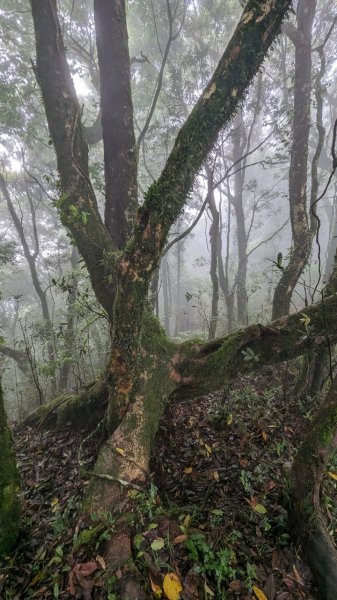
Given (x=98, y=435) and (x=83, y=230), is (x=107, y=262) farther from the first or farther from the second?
(x=98, y=435)

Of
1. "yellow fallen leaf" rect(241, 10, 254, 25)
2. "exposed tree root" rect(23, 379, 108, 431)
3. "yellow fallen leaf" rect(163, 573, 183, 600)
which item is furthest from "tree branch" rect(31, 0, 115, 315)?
"yellow fallen leaf" rect(163, 573, 183, 600)

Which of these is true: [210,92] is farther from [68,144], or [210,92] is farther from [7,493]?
[7,493]

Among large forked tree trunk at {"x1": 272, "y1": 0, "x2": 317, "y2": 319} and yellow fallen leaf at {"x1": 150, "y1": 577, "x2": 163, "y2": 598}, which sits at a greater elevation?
large forked tree trunk at {"x1": 272, "y1": 0, "x2": 317, "y2": 319}

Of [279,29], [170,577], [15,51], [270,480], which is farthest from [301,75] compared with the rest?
[15,51]

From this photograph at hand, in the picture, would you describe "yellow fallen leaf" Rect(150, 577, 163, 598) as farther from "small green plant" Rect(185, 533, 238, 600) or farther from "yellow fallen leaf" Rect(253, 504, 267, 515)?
"yellow fallen leaf" Rect(253, 504, 267, 515)

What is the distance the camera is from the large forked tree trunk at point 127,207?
2.91 metres

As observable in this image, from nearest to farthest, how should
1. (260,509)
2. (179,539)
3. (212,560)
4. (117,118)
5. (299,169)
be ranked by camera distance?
(212,560), (179,539), (260,509), (117,118), (299,169)

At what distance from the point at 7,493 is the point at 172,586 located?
1.54 meters

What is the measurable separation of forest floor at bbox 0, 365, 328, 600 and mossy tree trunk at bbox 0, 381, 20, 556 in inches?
5.3

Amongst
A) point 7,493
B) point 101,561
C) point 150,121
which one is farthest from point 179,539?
point 150,121

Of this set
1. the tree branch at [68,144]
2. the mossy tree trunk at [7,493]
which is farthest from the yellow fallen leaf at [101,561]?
the tree branch at [68,144]

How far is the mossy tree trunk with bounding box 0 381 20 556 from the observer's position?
265 cm

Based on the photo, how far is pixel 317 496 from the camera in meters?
2.74

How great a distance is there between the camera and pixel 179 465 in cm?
380
